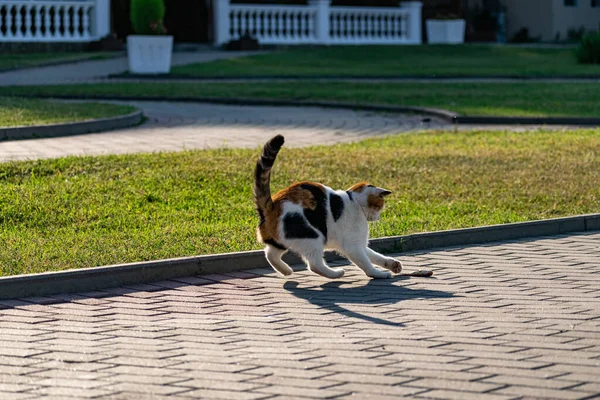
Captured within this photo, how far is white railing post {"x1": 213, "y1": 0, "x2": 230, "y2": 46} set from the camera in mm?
36594

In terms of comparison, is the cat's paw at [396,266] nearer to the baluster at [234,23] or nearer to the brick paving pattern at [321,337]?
the brick paving pattern at [321,337]

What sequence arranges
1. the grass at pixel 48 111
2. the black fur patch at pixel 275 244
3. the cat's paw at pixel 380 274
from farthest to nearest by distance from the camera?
the grass at pixel 48 111, the cat's paw at pixel 380 274, the black fur patch at pixel 275 244

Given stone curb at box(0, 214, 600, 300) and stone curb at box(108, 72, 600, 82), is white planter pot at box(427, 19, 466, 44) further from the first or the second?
stone curb at box(0, 214, 600, 300)

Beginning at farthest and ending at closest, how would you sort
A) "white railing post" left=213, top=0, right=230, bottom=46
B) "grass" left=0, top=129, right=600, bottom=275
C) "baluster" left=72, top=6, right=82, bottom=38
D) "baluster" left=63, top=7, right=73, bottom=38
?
"white railing post" left=213, top=0, right=230, bottom=46, "baluster" left=72, top=6, right=82, bottom=38, "baluster" left=63, top=7, right=73, bottom=38, "grass" left=0, top=129, right=600, bottom=275

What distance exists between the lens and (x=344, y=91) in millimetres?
23188

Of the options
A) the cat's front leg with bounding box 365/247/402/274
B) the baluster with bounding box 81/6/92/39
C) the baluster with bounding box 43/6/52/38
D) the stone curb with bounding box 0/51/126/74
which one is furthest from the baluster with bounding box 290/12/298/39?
the cat's front leg with bounding box 365/247/402/274

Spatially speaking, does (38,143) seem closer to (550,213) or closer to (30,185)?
(30,185)

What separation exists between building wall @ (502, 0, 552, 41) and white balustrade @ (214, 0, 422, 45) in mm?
7331

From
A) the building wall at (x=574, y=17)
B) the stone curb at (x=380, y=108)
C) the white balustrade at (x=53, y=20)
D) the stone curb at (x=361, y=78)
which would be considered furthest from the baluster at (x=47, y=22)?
the building wall at (x=574, y=17)

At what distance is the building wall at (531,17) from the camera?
45844mm

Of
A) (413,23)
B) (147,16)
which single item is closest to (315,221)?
(147,16)

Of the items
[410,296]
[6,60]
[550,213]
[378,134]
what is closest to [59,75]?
[6,60]

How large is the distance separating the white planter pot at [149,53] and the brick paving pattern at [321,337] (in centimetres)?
1982

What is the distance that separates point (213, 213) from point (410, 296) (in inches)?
128
